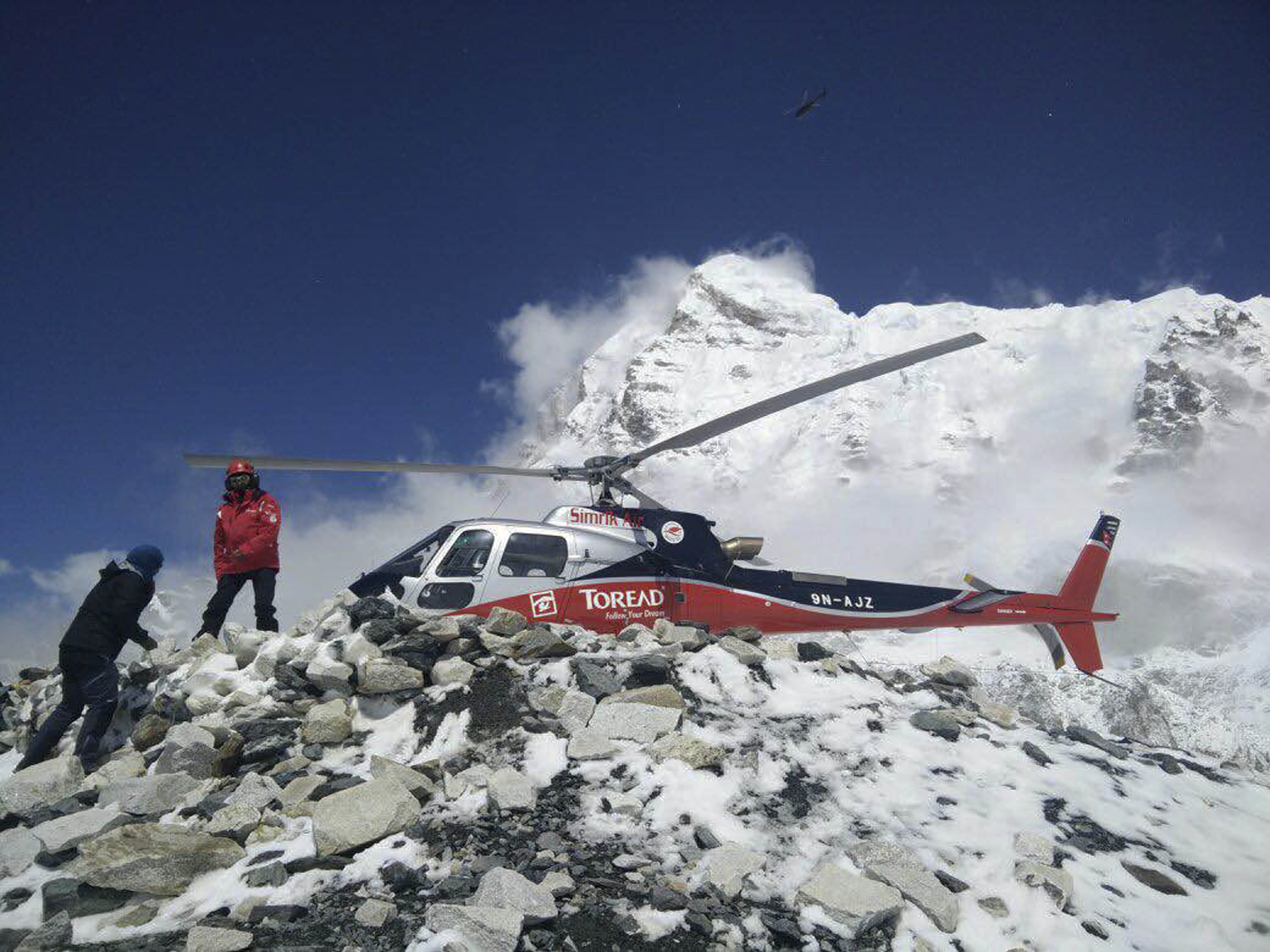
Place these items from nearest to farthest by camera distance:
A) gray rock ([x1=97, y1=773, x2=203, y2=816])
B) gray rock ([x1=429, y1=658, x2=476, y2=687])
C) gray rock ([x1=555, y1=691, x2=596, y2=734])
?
gray rock ([x1=97, y1=773, x2=203, y2=816]) < gray rock ([x1=555, y1=691, x2=596, y2=734]) < gray rock ([x1=429, y1=658, x2=476, y2=687])

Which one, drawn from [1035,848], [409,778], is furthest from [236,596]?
[1035,848]

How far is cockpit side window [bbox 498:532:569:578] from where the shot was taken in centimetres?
857

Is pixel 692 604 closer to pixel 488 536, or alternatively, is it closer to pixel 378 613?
pixel 488 536

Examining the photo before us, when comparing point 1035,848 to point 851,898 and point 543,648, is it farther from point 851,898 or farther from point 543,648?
point 543,648

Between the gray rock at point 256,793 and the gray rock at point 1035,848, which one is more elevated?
the gray rock at point 256,793

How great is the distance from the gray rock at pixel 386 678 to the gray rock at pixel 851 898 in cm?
374

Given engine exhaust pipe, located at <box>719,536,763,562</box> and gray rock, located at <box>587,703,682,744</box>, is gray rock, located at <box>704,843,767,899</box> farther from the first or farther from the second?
engine exhaust pipe, located at <box>719,536,763,562</box>

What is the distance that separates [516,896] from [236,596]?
673 cm

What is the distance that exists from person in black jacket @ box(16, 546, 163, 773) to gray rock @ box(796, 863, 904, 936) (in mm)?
6935

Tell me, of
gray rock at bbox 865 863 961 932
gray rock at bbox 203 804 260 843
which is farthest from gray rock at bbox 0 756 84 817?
gray rock at bbox 865 863 961 932

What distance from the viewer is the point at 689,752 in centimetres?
500

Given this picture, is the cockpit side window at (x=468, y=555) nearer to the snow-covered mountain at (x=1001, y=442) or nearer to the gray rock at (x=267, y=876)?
the gray rock at (x=267, y=876)

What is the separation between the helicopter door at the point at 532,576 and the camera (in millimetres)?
8469

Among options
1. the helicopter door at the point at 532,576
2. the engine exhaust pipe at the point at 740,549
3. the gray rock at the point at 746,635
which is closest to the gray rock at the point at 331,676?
the helicopter door at the point at 532,576
